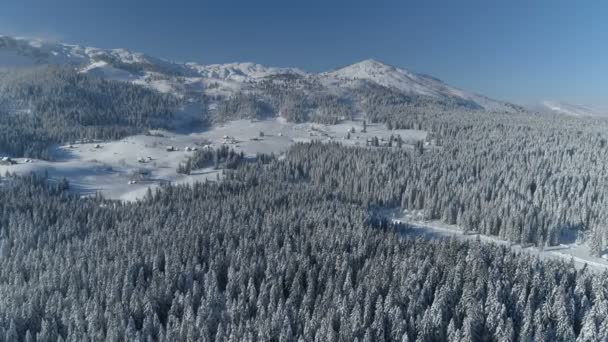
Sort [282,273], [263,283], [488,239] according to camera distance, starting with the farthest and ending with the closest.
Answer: [488,239], [282,273], [263,283]

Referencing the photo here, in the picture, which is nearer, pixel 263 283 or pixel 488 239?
pixel 263 283

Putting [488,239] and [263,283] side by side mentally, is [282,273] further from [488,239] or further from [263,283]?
[488,239]

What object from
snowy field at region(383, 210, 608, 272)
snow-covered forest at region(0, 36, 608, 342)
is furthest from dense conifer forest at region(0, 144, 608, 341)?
snowy field at region(383, 210, 608, 272)

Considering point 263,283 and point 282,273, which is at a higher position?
point 263,283

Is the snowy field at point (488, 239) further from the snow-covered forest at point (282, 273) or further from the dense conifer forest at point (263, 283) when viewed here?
the dense conifer forest at point (263, 283)

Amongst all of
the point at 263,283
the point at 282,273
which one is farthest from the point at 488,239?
the point at 263,283

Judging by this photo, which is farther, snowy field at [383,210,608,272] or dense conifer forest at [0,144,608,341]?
snowy field at [383,210,608,272]

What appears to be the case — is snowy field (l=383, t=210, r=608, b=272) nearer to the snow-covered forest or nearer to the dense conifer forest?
the snow-covered forest
